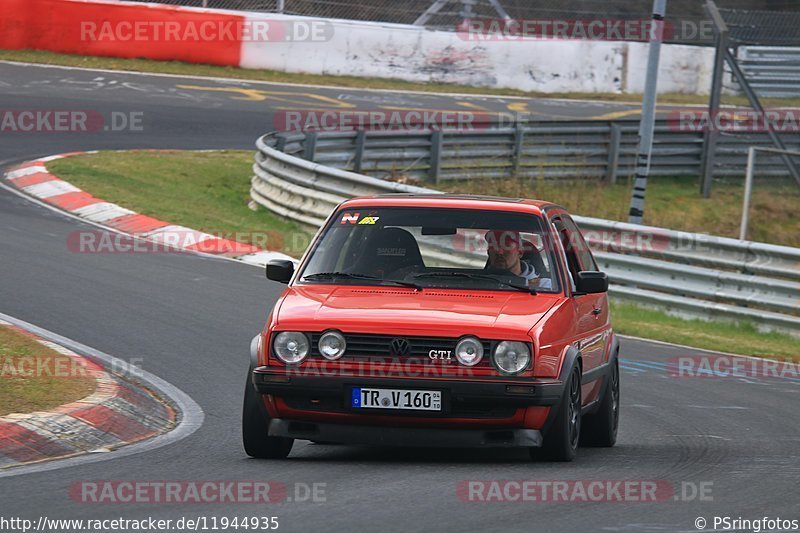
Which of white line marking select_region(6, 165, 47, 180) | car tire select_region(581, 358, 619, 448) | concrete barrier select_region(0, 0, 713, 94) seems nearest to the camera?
car tire select_region(581, 358, 619, 448)

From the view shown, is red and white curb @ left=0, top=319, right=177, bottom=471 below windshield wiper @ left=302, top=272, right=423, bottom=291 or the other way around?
below

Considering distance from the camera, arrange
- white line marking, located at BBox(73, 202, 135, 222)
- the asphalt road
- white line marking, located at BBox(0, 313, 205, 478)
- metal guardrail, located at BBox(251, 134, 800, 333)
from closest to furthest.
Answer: the asphalt road, white line marking, located at BBox(0, 313, 205, 478), metal guardrail, located at BBox(251, 134, 800, 333), white line marking, located at BBox(73, 202, 135, 222)

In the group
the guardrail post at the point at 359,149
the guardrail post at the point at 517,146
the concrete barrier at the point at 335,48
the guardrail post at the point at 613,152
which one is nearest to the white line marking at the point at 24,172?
the guardrail post at the point at 359,149

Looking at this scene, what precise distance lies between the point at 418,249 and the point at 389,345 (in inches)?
48.2

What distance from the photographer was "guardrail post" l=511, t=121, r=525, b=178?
2442 cm

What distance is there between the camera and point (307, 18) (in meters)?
31.6

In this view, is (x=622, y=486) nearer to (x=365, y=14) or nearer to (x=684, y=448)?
(x=684, y=448)

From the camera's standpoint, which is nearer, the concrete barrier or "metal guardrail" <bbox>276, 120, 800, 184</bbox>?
"metal guardrail" <bbox>276, 120, 800, 184</bbox>

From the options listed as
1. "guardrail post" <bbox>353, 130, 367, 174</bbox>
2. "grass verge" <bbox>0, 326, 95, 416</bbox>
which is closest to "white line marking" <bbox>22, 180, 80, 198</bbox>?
"guardrail post" <bbox>353, 130, 367, 174</bbox>

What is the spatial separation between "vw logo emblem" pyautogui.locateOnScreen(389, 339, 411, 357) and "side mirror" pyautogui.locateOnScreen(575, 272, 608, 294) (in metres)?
1.52

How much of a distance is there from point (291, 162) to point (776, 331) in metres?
7.22

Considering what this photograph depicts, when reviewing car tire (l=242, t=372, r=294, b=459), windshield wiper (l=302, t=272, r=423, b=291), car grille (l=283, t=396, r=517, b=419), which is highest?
windshield wiper (l=302, t=272, r=423, b=291)

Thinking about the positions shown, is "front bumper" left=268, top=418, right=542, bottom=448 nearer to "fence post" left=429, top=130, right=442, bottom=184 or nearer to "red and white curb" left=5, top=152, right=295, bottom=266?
"red and white curb" left=5, top=152, right=295, bottom=266

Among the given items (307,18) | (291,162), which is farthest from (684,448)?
(307,18)
